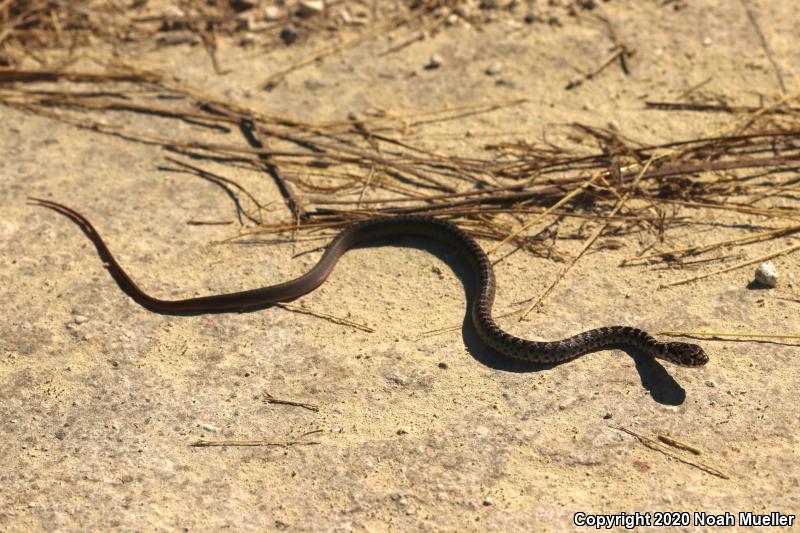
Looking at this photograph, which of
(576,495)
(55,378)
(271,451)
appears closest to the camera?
(576,495)

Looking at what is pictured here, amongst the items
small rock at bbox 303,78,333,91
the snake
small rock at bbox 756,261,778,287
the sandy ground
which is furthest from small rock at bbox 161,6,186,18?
small rock at bbox 756,261,778,287

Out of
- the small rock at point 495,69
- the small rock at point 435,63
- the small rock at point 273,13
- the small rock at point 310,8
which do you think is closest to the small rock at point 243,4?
the small rock at point 273,13

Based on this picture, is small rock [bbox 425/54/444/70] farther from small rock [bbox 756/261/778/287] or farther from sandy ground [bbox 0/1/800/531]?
small rock [bbox 756/261/778/287]

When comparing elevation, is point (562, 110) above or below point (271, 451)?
above

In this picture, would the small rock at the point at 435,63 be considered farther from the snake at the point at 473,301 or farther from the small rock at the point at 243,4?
the snake at the point at 473,301

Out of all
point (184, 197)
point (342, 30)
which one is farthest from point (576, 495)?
point (342, 30)

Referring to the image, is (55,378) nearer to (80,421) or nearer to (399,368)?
(80,421)

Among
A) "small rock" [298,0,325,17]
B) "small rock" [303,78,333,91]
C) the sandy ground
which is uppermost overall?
"small rock" [298,0,325,17]
